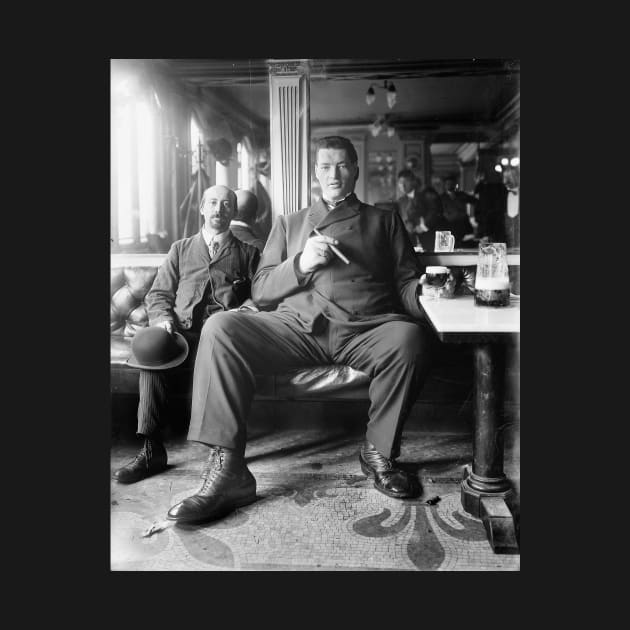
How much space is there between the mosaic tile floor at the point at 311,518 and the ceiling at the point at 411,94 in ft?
5.09

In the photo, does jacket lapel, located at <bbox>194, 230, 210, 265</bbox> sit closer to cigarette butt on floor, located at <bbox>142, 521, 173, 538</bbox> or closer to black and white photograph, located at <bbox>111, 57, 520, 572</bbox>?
black and white photograph, located at <bbox>111, 57, 520, 572</bbox>

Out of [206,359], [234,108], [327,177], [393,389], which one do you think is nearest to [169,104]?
[234,108]

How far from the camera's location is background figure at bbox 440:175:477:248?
3.85 meters

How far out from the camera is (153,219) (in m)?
3.96

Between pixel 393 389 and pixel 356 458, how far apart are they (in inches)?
16.1

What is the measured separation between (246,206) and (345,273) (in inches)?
23.6

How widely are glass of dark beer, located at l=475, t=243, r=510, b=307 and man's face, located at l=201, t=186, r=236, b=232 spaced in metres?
1.26

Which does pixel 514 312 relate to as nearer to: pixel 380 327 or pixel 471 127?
pixel 380 327

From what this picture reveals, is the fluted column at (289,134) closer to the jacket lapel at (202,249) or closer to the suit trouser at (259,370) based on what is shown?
the jacket lapel at (202,249)

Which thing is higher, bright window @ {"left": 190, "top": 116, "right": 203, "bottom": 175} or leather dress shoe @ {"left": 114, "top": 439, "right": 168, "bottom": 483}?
bright window @ {"left": 190, "top": 116, "right": 203, "bottom": 175}

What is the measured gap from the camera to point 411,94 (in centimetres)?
382

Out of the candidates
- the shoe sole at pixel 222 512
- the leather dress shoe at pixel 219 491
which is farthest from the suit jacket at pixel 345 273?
the shoe sole at pixel 222 512

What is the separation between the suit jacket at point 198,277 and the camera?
4000 mm

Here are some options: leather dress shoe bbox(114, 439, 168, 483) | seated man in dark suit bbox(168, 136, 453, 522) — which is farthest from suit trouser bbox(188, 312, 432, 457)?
leather dress shoe bbox(114, 439, 168, 483)
